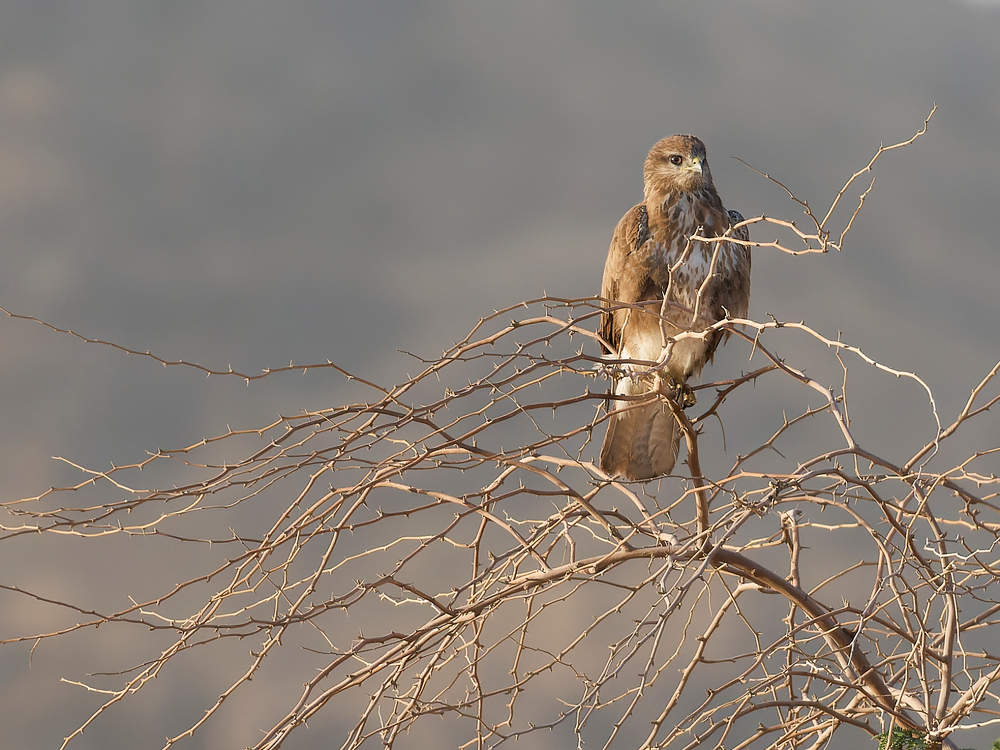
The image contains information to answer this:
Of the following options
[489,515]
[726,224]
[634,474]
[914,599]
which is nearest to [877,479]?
[914,599]

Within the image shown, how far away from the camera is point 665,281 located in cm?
265

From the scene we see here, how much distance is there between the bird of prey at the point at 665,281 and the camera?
2.65 metres

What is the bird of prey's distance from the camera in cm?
265

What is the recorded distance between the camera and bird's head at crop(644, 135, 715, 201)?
8.90ft

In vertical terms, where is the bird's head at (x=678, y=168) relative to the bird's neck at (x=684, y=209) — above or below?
above

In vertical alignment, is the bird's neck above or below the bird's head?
below

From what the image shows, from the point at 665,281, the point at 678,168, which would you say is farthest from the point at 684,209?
the point at 665,281

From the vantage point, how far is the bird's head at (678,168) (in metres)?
2.71

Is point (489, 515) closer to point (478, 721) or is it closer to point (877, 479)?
point (478, 721)

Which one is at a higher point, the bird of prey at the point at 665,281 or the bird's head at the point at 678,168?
the bird's head at the point at 678,168

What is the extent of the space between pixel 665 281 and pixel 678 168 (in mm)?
366

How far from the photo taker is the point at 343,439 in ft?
5.14

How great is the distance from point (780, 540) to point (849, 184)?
1085mm

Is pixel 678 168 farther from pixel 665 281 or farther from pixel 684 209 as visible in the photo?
pixel 665 281
